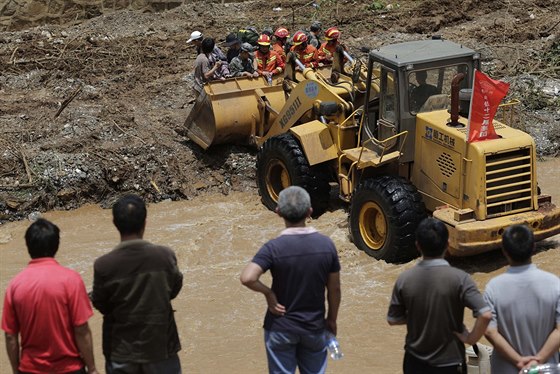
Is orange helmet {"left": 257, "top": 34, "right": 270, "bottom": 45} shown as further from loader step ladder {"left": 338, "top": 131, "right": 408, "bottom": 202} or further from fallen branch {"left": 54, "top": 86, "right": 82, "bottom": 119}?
fallen branch {"left": 54, "top": 86, "right": 82, "bottom": 119}

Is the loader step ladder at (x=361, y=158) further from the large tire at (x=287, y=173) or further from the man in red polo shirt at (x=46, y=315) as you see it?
the man in red polo shirt at (x=46, y=315)

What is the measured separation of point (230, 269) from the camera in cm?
1098

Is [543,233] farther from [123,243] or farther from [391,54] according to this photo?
[123,243]

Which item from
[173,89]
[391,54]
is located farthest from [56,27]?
[391,54]

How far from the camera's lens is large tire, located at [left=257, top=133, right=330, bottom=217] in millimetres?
11992

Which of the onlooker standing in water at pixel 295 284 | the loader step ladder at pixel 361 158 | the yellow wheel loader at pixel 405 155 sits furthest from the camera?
the loader step ladder at pixel 361 158

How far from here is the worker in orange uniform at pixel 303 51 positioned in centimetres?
1361

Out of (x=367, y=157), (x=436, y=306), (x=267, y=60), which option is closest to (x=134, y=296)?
(x=436, y=306)

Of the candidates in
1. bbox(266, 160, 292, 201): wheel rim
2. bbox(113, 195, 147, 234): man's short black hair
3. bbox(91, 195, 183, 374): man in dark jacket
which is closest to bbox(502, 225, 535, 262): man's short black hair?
bbox(91, 195, 183, 374): man in dark jacket

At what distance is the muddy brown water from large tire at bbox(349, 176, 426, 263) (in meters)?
0.16

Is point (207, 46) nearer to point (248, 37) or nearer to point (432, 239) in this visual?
point (248, 37)

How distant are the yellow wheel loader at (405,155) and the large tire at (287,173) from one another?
1cm

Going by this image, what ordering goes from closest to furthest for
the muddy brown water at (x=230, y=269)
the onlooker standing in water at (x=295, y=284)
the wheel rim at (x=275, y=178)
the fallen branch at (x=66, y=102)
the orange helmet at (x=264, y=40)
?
the onlooker standing in water at (x=295, y=284), the muddy brown water at (x=230, y=269), the wheel rim at (x=275, y=178), the orange helmet at (x=264, y=40), the fallen branch at (x=66, y=102)

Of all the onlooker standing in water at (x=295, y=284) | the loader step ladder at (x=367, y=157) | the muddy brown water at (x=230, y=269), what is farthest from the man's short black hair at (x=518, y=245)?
the loader step ladder at (x=367, y=157)
